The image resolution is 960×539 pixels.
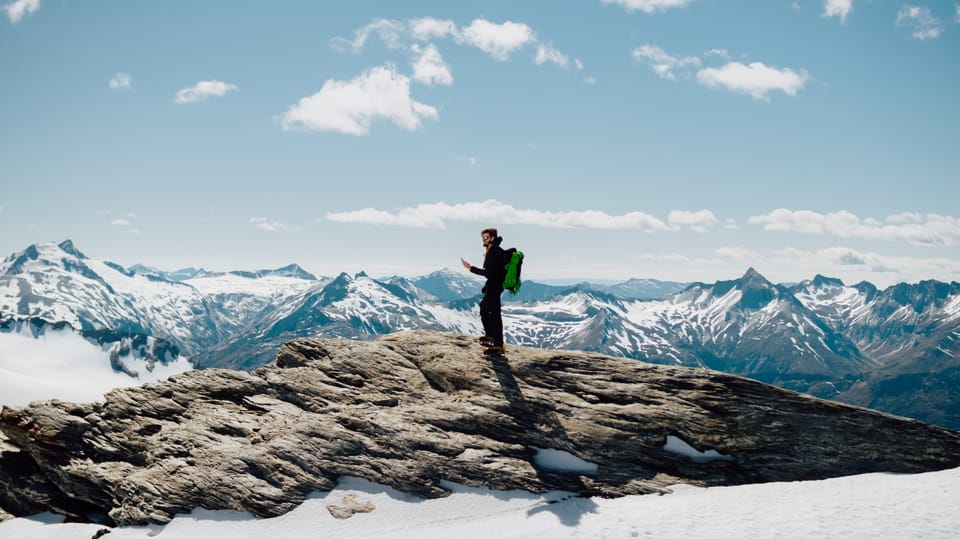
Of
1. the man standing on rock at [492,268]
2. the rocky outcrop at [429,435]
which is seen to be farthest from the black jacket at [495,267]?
the rocky outcrop at [429,435]

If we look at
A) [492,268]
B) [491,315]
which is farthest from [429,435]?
[492,268]

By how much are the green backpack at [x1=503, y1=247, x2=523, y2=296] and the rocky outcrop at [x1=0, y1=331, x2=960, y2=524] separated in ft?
15.2

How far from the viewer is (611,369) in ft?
88.6

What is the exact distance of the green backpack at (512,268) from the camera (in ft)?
80.2

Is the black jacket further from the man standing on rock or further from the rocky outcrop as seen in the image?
the rocky outcrop

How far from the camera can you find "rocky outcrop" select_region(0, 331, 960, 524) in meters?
21.7

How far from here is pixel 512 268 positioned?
80.3 feet

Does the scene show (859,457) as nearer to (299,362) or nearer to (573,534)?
(573,534)

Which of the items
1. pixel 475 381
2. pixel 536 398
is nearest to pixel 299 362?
pixel 475 381

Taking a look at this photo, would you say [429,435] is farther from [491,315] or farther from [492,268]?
[492,268]

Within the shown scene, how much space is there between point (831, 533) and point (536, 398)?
39.4 ft

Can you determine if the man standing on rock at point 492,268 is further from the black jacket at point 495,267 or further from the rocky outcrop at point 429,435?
the rocky outcrop at point 429,435

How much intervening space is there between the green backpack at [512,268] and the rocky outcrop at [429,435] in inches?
182

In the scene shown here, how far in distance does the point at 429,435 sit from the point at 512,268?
857 cm
